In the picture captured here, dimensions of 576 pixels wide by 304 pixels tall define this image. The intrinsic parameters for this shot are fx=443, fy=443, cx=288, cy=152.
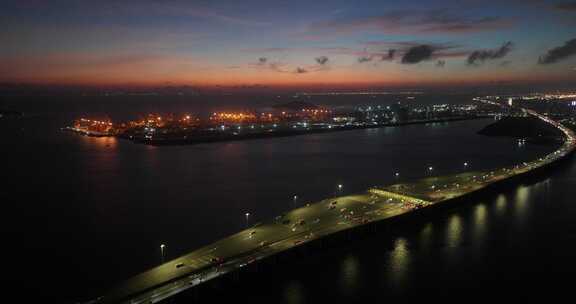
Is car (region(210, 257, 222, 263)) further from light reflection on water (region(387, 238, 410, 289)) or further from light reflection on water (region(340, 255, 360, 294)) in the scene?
light reflection on water (region(387, 238, 410, 289))

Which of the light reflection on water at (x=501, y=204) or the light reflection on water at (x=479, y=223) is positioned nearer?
the light reflection on water at (x=479, y=223)

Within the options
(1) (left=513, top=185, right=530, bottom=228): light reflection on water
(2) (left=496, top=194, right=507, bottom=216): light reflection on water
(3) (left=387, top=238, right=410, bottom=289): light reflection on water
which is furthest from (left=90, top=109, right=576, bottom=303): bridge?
(3) (left=387, top=238, right=410, bottom=289): light reflection on water

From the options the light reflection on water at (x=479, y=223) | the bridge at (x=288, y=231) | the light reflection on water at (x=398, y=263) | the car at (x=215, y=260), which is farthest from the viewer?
the light reflection on water at (x=479, y=223)

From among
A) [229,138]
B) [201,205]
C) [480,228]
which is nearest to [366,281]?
[480,228]

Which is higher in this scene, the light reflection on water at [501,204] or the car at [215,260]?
the car at [215,260]

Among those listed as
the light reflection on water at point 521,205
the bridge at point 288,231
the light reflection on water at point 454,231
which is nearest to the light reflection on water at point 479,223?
the light reflection on water at point 454,231

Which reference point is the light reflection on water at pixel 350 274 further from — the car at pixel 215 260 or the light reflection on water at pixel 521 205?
the light reflection on water at pixel 521 205

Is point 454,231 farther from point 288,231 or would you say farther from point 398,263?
point 288,231

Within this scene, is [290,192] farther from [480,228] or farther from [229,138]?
[229,138]

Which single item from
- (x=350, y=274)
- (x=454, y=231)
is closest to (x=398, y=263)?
(x=350, y=274)
